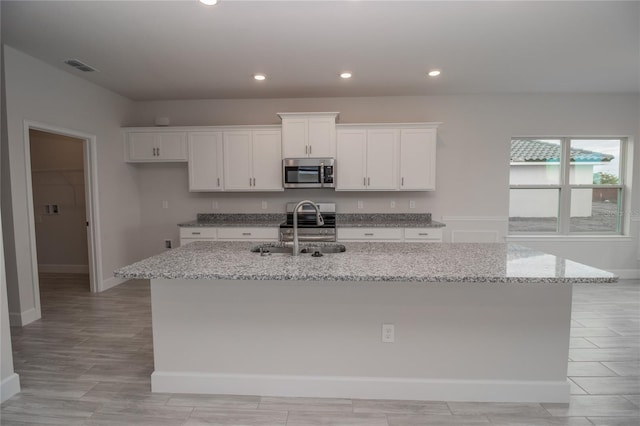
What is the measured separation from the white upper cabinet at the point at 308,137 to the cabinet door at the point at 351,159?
0.13 metres

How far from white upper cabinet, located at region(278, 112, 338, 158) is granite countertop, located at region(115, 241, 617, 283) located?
2.27 meters

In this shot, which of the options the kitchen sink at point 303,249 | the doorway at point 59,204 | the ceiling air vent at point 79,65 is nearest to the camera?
the kitchen sink at point 303,249

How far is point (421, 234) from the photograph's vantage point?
425 centimetres

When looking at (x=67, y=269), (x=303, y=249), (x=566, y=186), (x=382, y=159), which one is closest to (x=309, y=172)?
(x=382, y=159)

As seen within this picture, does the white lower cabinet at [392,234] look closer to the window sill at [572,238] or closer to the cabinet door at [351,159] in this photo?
the cabinet door at [351,159]

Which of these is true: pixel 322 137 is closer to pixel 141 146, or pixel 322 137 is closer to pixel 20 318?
pixel 141 146

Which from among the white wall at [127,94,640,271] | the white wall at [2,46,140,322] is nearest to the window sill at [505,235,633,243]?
the white wall at [127,94,640,271]

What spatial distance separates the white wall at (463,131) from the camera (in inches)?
183

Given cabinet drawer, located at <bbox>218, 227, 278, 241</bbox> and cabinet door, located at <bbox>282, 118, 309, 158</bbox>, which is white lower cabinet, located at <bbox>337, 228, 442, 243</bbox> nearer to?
cabinet drawer, located at <bbox>218, 227, 278, 241</bbox>

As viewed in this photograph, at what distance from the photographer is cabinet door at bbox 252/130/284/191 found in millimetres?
4508

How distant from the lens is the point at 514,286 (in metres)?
1.98

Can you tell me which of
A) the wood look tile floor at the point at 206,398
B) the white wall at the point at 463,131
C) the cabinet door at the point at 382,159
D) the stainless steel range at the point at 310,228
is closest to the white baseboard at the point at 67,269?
the white wall at the point at 463,131

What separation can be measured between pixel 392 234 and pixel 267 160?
1.99 m

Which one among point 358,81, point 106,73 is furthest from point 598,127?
point 106,73
